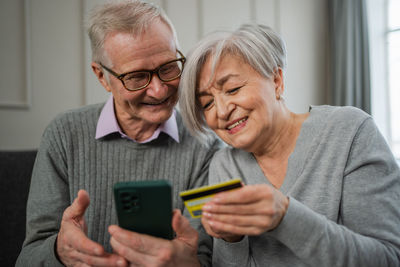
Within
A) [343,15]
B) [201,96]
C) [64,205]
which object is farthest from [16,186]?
[343,15]

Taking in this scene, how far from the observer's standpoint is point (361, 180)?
994mm

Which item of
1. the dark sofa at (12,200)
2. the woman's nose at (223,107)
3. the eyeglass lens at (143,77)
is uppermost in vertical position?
the eyeglass lens at (143,77)

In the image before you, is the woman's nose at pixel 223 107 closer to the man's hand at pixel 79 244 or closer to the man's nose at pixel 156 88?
the man's nose at pixel 156 88

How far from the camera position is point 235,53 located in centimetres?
114

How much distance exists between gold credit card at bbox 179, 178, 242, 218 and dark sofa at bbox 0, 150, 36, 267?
48.0 inches

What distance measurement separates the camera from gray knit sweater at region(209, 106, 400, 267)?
84 cm

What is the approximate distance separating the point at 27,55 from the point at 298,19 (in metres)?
2.93

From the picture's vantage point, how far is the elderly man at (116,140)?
4.18 feet

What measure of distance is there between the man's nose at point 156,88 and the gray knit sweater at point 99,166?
24 centimetres

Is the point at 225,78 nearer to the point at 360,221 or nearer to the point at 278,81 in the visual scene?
the point at 278,81

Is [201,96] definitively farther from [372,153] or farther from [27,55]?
[27,55]

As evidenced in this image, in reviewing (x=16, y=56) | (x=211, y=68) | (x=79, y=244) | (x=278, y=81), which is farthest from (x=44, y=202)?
(x=16, y=56)

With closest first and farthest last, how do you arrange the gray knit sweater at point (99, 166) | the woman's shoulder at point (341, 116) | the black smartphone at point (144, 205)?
the black smartphone at point (144, 205), the woman's shoulder at point (341, 116), the gray knit sweater at point (99, 166)

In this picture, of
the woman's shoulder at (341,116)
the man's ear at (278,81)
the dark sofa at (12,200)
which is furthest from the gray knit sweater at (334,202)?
the dark sofa at (12,200)
